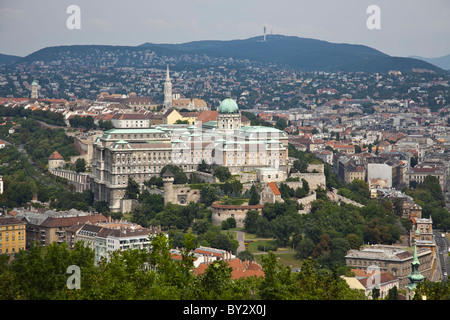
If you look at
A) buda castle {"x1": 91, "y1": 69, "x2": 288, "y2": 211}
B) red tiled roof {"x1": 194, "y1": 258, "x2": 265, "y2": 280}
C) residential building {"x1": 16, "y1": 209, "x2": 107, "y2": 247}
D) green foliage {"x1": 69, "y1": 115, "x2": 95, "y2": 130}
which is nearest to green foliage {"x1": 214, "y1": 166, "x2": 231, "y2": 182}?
buda castle {"x1": 91, "y1": 69, "x2": 288, "y2": 211}

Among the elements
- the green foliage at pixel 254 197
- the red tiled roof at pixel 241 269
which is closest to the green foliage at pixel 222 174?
the green foliage at pixel 254 197

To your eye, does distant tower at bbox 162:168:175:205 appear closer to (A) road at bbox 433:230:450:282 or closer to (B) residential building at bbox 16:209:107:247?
(B) residential building at bbox 16:209:107:247

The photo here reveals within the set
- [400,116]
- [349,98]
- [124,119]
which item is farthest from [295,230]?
[349,98]

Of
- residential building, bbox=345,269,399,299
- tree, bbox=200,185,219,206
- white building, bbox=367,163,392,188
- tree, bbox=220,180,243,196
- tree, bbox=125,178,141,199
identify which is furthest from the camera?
white building, bbox=367,163,392,188

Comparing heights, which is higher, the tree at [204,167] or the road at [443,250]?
the tree at [204,167]

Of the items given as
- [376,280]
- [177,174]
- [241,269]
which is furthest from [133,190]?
[376,280]

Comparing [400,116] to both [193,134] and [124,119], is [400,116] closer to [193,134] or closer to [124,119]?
[124,119]

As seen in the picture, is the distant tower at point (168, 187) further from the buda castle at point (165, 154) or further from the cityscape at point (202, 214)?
the buda castle at point (165, 154)

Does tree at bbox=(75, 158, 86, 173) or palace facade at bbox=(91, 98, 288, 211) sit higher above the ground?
palace facade at bbox=(91, 98, 288, 211)

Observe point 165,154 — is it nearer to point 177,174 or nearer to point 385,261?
point 177,174

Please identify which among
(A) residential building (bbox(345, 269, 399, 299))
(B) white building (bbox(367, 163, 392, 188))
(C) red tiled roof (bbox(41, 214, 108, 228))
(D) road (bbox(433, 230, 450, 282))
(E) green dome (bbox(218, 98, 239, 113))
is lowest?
(D) road (bbox(433, 230, 450, 282))

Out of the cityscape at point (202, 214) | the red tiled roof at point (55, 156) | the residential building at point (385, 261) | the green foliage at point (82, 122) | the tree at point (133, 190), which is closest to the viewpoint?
the cityscape at point (202, 214)
